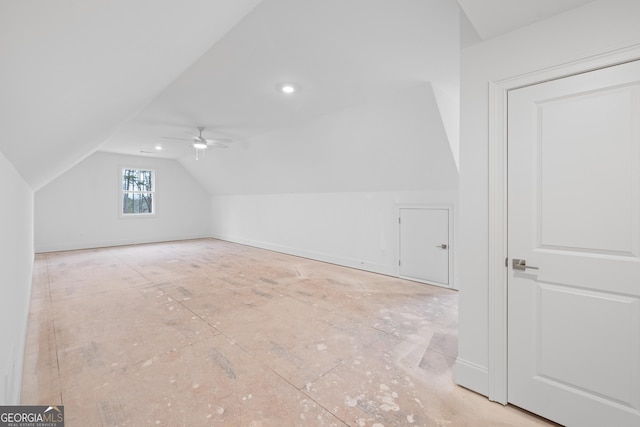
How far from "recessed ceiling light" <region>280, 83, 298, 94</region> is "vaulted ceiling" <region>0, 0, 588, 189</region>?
11 centimetres

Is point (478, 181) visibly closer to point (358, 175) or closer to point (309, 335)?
point (309, 335)

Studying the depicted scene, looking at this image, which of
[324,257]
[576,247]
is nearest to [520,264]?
[576,247]

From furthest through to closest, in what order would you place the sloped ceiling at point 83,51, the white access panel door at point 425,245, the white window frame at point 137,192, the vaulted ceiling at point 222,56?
the white window frame at point 137,192 → the white access panel door at point 425,245 → the vaulted ceiling at point 222,56 → the sloped ceiling at point 83,51

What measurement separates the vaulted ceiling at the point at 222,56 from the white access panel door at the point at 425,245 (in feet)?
3.69

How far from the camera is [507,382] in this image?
1.75 m

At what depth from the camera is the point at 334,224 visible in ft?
18.7

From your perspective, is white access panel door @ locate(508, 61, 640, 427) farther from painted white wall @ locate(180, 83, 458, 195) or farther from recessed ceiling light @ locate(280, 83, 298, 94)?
recessed ceiling light @ locate(280, 83, 298, 94)

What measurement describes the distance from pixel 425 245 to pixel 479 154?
2737 mm

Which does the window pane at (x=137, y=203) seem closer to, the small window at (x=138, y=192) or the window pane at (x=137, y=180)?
the small window at (x=138, y=192)

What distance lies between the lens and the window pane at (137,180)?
8.19m

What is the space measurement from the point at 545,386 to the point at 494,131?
1548 millimetres

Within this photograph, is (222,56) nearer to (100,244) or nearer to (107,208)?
(107,208)

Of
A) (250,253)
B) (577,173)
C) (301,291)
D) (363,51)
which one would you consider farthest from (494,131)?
(250,253)

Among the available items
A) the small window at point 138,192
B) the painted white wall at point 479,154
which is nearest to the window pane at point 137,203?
the small window at point 138,192
